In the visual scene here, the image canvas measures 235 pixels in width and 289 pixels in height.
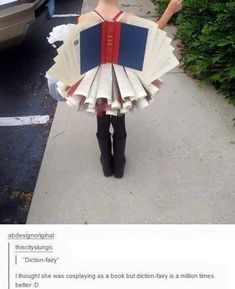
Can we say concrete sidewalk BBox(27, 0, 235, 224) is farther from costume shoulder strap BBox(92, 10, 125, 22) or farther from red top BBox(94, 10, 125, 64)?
costume shoulder strap BBox(92, 10, 125, 22)

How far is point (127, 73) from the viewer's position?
2.16 metres

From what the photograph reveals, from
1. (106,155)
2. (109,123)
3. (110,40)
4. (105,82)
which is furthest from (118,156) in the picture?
(110,40)

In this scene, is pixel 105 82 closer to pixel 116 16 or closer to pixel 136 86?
pixel 136 86

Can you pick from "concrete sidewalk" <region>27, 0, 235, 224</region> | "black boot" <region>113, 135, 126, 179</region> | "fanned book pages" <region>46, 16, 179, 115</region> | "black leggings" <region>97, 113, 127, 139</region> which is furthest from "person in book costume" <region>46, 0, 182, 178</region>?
"concrete sidewalk" <region>27, 0, 235, 224</region>

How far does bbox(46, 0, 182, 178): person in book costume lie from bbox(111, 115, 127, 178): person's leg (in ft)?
1.01

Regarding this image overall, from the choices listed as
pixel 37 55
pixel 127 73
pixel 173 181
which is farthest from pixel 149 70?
pixel 37 55

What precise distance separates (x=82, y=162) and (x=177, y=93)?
4.46 ft

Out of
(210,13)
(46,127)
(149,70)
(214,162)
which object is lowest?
(46,127)

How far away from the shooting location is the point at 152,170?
9.52ft

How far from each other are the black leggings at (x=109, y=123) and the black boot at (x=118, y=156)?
0.05 metres

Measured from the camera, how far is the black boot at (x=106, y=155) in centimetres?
268

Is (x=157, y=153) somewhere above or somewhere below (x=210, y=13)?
below

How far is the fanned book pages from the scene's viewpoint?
6.57 feet
